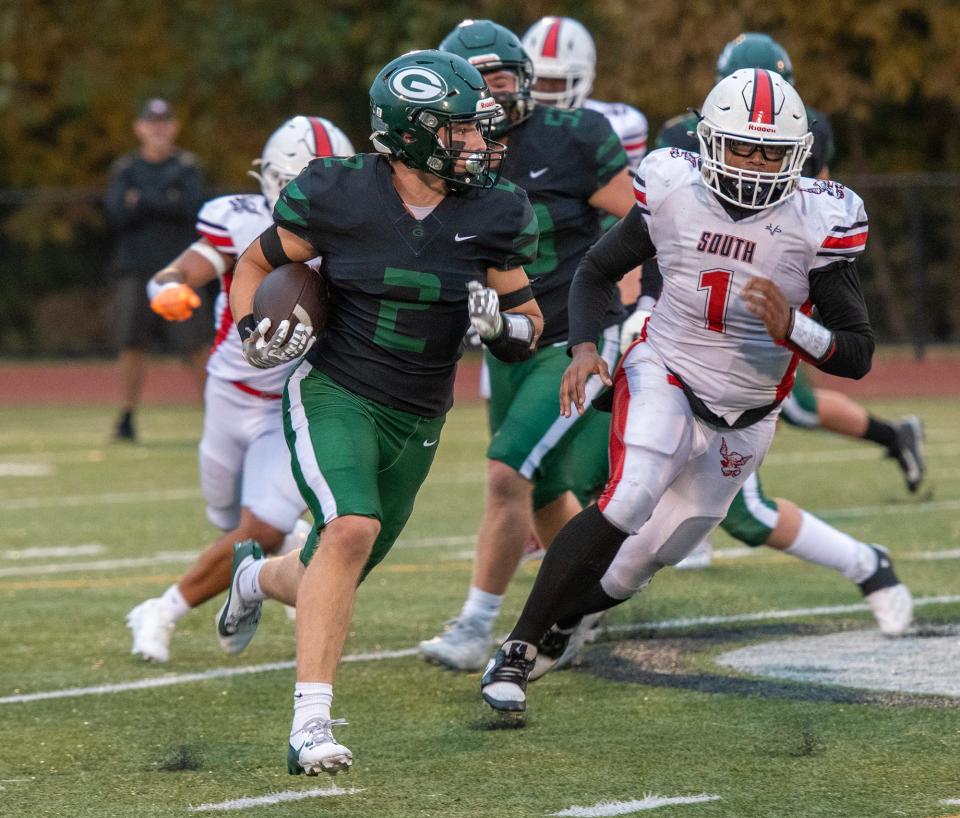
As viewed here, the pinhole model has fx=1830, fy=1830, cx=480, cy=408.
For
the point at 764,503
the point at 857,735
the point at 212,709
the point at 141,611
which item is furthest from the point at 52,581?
the point at 857,735

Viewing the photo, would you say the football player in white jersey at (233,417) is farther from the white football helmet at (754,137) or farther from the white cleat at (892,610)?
the white cleat at (892,610)

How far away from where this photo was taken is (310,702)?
395cm

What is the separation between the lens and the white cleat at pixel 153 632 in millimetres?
5473

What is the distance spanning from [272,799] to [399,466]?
938 mm

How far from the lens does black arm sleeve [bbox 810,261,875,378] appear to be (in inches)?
175

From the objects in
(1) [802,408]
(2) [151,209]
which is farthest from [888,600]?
(2) [151,209]

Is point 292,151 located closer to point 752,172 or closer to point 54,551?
point 752,172

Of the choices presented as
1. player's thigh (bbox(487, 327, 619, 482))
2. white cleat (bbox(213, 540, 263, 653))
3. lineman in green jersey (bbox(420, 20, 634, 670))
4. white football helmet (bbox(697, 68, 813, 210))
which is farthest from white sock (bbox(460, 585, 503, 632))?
white football helmet (bbox(697, 68, 813, 210))

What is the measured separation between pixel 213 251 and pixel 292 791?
2186 millimetres

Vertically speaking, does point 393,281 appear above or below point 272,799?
above

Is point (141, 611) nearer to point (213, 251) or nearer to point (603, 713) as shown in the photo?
point (213, 251)

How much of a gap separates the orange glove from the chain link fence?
13123 millimetres

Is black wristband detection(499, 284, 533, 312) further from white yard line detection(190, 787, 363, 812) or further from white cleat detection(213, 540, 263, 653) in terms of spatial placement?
white yard line detection(190, 787, 363, 812)

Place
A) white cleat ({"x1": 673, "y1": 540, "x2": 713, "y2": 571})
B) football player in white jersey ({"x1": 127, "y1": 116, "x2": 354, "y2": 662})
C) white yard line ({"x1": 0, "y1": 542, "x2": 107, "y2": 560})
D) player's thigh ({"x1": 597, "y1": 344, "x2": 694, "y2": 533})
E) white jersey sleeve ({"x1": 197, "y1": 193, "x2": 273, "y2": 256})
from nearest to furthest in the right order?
1. player's thigh ({"x1": 597, "y1": 344, "x2": 694, "y2": 533})
2. football player in white jersey ({"x1": 127, "y1": 116, "x2": 354, "y2": 662})
3. white jersey sleeve ({"x1": 197, "y1": 193, "x2": 273, "y2": 256})
4. white cleat ({"x1": 673, "y1": 540, "x2": 713, "y2": 571})
5. white yard line ({"x1": 0, "y1": 542, "x2": 107, "y2": 560})
